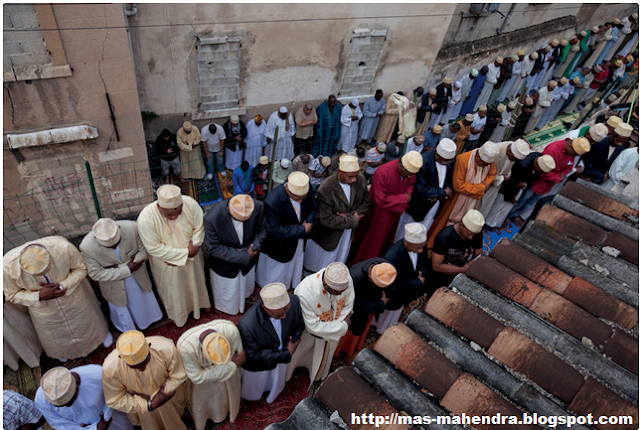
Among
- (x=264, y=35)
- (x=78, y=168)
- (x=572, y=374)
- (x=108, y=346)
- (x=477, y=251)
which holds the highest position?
(x=572, y=374)

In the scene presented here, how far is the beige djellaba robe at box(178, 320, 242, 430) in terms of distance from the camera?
4.12m

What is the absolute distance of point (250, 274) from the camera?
20.0 ft

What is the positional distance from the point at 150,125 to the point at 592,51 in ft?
48.7

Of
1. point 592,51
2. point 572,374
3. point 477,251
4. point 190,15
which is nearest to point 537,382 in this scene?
point 572,374

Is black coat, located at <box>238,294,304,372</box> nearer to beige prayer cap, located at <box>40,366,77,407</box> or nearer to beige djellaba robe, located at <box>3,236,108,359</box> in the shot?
beige prayer cap, located at <box>40,366,77,407</box>

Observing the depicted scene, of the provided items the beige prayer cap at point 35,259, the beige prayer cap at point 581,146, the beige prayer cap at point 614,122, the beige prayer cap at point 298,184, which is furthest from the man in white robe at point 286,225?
the beige prayer cap at point 614,122

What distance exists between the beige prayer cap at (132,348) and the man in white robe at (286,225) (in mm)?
2267

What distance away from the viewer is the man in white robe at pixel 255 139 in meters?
9.49

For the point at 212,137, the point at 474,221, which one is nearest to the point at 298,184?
the point at 474,221

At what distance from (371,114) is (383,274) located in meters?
6.80

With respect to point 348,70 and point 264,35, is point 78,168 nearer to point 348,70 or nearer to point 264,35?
point 264,35

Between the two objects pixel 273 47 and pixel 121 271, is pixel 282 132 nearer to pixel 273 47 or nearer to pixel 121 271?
pixel 273 47

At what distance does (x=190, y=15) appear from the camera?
7.88 m

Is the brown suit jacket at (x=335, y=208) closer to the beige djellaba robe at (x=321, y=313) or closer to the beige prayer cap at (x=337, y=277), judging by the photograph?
the beige djellaba robe at (x=321, y=313)
